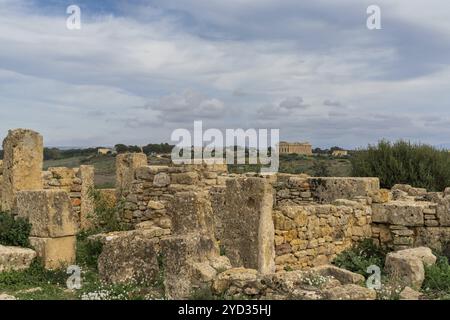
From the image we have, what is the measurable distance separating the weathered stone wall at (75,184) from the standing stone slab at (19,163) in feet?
7.88

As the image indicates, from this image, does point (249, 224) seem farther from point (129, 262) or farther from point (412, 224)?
point (412, 224)

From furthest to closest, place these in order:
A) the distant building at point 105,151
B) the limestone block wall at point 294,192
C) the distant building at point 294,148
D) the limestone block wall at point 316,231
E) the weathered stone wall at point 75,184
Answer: the distant building at point 105,151, the distant building at point 294,148, the weathered stone wall at point 75,184, the limestone block wall at point 294,192, the limestone block wall at point 316,231

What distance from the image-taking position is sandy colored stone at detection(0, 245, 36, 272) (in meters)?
7.87

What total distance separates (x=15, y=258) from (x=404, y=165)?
15627 mm

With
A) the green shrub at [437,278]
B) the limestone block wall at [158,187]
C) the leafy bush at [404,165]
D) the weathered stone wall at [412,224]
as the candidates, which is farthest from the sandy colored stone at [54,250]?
the leafy bush at [404,165]

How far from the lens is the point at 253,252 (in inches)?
318

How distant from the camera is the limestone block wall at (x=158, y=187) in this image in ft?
37.2

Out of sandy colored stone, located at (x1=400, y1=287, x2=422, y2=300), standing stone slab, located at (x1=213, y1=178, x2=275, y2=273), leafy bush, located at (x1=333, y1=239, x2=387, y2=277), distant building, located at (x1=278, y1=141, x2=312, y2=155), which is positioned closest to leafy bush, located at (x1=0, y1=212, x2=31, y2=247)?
standing stone slab, located at (x1=213, y1=178, x2=275, y2=273)

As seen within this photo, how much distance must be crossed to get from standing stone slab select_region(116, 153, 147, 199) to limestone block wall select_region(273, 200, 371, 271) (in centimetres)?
484

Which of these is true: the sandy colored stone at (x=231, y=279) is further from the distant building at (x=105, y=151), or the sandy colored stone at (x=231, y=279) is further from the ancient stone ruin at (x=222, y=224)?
the distant building at (x=105, y=151)

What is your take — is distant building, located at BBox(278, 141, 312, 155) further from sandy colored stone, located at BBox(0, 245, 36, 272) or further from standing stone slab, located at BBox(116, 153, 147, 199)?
sandy colored stone, located at BBox(0, 245, 36, 272)

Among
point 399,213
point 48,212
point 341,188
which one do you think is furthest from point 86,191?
point 399,213
